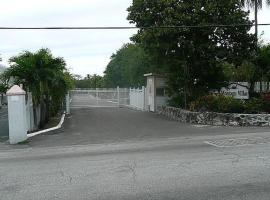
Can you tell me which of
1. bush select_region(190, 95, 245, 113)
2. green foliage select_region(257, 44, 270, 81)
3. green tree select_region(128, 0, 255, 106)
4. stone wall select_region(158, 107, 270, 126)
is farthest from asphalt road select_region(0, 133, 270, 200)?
green foliage select_region(257, 44, 270, 81)

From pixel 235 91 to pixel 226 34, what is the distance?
3454 mm

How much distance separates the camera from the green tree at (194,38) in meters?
23.0

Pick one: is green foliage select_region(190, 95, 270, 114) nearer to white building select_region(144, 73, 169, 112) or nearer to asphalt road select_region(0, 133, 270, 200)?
asphalt road select_region(0, 133, 270, 200)

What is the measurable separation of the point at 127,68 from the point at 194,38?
33.7 metres

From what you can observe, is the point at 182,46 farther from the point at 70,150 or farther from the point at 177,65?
the point at 70,150

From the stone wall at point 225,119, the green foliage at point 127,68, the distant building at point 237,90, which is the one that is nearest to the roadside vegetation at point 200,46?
the distant building at point 237,90

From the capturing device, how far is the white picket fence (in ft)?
105

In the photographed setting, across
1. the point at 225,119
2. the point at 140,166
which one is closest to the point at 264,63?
the point at 225,119

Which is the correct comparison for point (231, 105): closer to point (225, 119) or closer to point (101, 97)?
point (225, 119)

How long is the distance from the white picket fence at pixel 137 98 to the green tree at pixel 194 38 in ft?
22.3

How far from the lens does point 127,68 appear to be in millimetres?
56875

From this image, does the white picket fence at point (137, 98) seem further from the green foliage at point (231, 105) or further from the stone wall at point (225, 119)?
the green foliage at point (231, 105)

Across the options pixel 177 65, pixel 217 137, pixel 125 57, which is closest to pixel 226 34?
pixel 177 65

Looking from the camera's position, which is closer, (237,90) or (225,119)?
(225,119)
